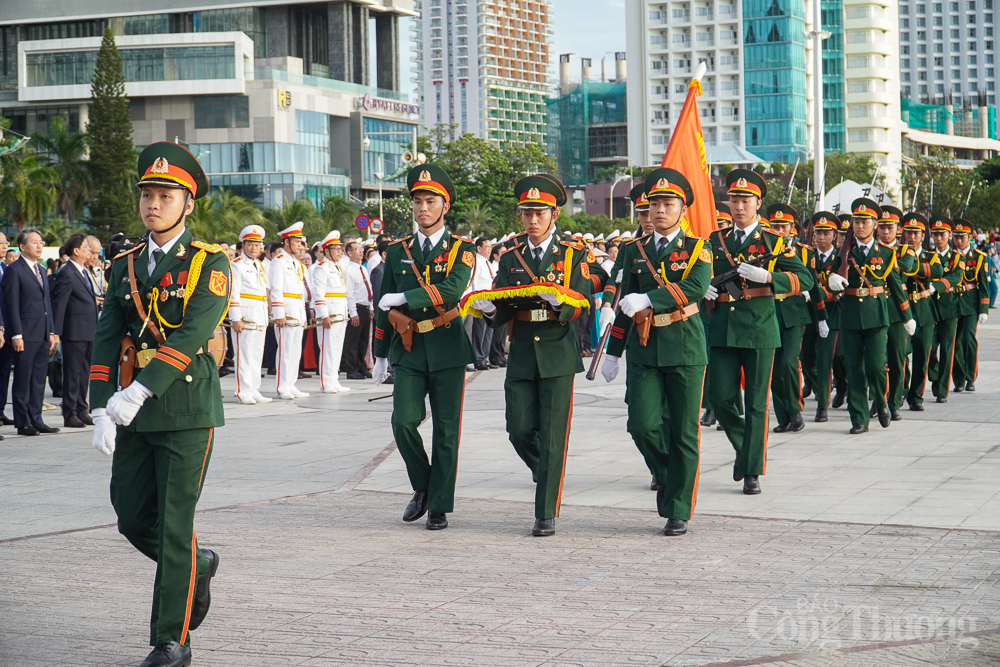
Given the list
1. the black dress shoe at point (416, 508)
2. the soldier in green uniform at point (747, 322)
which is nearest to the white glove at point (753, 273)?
the soldier in green uniform at point (747, 322)

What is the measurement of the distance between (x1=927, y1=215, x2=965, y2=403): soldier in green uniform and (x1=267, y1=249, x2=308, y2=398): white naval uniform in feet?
26.9

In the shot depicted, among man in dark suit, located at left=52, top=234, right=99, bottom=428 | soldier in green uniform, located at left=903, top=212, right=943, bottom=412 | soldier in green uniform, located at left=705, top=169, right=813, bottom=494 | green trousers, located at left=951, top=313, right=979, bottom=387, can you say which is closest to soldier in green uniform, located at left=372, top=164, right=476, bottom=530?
soldier in green uniform, located at left=705, top=169, right=813, bottom=494

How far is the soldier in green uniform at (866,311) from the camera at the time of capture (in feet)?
41.2

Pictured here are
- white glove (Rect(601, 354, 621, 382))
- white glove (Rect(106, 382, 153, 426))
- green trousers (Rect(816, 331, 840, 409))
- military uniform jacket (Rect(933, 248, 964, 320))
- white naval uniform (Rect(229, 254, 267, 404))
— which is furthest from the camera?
white naval uniform (Rect(229, 254, 267, 404))

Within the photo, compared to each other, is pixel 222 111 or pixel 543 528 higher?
pixel 222 111

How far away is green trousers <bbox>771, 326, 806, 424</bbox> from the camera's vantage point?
39.8 feet

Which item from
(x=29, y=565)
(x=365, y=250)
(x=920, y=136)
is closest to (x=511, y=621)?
(x=29, y=565)

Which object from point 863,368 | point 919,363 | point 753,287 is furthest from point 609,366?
point 919,363

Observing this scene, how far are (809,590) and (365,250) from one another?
1612cm

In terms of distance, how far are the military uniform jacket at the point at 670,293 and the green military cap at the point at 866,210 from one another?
517cm

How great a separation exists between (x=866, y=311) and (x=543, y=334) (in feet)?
18.5

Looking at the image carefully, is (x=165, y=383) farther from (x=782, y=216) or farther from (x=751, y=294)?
(x=782, y=216)

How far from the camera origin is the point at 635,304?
7.90m

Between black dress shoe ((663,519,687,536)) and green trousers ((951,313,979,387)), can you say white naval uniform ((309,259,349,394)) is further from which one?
black dress shoe ((663,519,687,536))
